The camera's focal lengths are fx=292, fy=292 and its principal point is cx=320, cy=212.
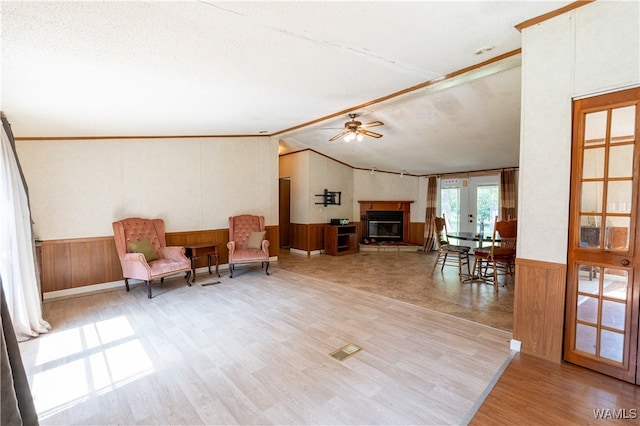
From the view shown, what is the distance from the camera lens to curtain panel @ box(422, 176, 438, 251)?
316 inches

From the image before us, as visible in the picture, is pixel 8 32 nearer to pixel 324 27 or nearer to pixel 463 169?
pixel 324 27

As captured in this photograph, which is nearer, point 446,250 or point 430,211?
point 446,250

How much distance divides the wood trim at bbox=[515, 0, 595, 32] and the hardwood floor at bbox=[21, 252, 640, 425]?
8.80ft

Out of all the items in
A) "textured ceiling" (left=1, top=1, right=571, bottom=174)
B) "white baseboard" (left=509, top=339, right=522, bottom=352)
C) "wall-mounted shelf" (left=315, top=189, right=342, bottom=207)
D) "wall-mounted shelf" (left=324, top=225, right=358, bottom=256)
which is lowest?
"white baseboard" (left=509, top=339, right=522, bottom=352)

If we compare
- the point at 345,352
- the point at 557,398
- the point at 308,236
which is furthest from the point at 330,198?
the point at 557,398

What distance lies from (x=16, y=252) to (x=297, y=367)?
3039mm

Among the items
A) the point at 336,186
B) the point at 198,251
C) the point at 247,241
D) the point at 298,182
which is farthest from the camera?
the point at 336,186

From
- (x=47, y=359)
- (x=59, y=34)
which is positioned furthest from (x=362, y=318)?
(x=59, y=34)

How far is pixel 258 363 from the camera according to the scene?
2406 mm

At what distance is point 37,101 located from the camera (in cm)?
279

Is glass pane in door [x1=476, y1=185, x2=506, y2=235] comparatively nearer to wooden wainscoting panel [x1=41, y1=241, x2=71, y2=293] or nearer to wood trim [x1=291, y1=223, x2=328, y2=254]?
wood trim [x1=291, y1=223, x2=328, y2=254]

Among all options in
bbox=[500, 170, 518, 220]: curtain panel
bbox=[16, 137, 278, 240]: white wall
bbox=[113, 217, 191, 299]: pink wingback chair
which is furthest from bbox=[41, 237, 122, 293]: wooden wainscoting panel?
bbox=[500, 170, 518, 220]: curtain panel

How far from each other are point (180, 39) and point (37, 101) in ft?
6.08

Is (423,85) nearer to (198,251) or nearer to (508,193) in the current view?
(198,251)
